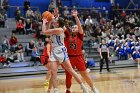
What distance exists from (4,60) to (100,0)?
14299mm

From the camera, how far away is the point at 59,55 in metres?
8.33

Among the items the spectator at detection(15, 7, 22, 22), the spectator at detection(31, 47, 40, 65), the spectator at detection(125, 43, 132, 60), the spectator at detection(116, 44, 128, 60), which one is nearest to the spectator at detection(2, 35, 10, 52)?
the spectator at detection(31, 47, 40, 65)

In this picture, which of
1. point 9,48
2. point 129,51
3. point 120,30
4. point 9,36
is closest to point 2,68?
point 9,48

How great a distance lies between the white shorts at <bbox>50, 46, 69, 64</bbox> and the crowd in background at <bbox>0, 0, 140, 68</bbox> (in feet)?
37.0

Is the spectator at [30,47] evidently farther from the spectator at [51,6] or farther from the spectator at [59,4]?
the spectator at [59,4]

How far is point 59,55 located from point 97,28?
56.2ft

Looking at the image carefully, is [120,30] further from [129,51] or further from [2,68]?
[2,68]

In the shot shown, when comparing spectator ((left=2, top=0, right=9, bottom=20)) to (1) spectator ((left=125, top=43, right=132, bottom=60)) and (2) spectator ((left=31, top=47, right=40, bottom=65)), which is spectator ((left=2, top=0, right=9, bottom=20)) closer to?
(2) spectator ((left=31, top=47, right=40, bottom=65))

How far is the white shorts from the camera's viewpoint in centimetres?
831

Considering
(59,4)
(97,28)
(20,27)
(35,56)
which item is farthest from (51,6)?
(35,56)

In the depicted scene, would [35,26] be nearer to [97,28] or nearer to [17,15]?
[17,15]

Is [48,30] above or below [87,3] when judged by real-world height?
below

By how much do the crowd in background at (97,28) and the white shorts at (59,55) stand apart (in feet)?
37.0

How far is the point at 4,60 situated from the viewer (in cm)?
1855
